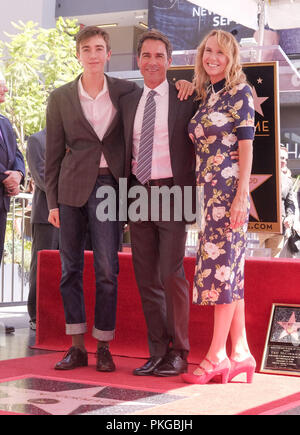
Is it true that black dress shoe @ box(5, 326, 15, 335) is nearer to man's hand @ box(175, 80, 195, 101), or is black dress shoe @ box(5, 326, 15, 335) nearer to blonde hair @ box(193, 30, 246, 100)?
man's hand @ box(175, 80, 195, 101)

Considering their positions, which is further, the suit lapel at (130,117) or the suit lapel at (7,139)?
the suit lapel at (7,139)

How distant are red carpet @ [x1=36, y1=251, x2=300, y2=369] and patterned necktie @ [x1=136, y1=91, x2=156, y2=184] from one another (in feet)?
2.40

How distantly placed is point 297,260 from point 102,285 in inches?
41.9

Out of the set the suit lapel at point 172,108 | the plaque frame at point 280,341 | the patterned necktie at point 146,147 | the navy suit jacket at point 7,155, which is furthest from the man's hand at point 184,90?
the navy suit jacket at point 7,155

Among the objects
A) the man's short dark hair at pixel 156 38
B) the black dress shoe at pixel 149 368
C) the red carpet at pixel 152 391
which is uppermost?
the man's short dark hair at pixel 156 38

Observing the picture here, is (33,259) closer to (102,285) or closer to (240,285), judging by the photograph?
(102,285)

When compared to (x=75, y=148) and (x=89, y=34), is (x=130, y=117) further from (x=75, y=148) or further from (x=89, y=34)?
(x=89, y=34)

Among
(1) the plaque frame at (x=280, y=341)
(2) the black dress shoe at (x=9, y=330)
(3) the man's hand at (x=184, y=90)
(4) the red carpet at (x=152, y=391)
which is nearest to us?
(4) the red carpet at (x=152, y=391)

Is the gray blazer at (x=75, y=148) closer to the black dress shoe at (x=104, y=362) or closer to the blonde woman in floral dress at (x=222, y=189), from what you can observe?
the blonde woman in floral dress at (x=222, y=189)

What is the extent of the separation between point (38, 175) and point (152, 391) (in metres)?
2.37

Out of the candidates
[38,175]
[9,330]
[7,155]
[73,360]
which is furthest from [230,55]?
[9,330]

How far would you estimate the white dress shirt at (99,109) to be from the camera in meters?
3.43

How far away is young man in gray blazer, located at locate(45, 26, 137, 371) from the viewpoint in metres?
3.38

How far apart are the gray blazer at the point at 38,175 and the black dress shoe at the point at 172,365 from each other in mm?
1882
